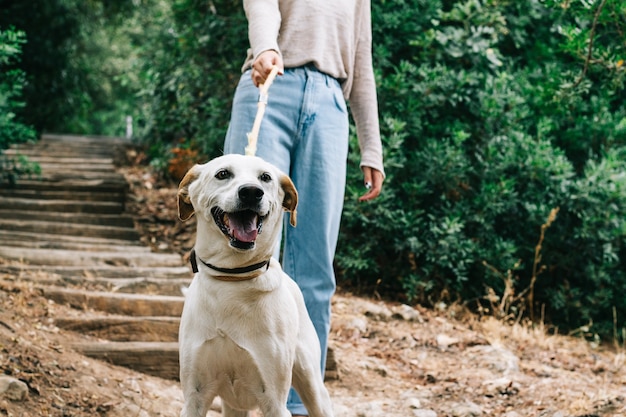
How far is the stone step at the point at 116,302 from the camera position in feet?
16.3

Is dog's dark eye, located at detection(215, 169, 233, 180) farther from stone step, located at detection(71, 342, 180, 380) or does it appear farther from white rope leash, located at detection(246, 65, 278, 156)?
stone step, located at detection(71, 342, 180, 380)

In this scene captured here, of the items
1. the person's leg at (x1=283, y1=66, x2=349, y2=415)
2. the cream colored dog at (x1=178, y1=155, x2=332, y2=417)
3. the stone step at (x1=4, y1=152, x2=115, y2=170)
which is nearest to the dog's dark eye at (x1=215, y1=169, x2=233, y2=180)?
the cream colored dog at (x1=178, y1=155, x2=332, y2=417)

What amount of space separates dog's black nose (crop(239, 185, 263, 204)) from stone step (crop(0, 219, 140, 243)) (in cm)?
595

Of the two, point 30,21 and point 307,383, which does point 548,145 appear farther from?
point 30,21

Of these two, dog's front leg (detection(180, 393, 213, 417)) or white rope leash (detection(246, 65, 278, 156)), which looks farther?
white rope leash (detection(246, 65, 278, 156))

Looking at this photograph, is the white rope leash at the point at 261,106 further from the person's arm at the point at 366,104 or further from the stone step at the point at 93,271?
the stone step at the point at 93,271

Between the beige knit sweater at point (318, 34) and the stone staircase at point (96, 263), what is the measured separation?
2.03 m

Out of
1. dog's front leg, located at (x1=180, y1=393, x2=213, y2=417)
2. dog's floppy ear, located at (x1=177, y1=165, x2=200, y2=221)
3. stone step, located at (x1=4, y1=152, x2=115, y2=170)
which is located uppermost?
dog's floppy ear, located at (x1=177, y1=165, x2=200, y2=221)

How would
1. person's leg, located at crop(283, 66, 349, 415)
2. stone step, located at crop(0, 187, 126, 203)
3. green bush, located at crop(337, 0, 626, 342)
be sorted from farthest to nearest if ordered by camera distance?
stone step, located at crop(0, 187, 126, 203) → green bush, located at crop(337, 0, 626, 342) → person's leg, located at crop(283, 66, 349, 415)

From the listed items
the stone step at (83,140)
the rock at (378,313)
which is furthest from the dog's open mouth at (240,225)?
the stone step at (83,140)

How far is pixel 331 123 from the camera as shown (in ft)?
10.0

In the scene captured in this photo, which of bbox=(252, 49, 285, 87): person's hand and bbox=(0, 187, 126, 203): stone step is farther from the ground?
bbox=(252, 49, 285, 87): person's hand

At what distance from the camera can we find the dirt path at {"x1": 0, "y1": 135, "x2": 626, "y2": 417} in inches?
143

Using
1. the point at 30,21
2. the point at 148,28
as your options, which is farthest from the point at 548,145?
the point at 30,21
